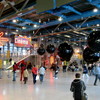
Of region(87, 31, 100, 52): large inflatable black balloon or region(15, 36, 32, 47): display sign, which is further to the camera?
region(15, 36, 32, 47): display sign

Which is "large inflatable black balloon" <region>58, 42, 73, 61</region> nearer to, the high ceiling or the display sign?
the high ceiling

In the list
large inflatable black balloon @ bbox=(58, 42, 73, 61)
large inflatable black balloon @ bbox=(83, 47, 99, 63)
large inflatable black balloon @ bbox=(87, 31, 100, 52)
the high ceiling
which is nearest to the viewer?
large inflatable black balloon @ bbox=(87, 31, 100, 52)

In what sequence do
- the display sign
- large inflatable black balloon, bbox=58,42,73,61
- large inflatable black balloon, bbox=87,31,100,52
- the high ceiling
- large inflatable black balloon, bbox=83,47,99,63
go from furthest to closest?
the display sign, the high ceiling, large inflatable black balloon, bbox=58,42,73,61, large inflatable black balloon, bbox=83,47,99,63, large inflatable black balloon, bbox=87,31,100,52

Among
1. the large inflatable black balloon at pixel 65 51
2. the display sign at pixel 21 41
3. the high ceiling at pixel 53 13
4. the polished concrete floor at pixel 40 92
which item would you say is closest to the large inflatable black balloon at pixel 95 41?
the high ceiling at pixel 53 13

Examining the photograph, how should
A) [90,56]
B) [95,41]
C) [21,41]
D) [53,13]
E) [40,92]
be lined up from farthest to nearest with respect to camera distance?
1. [21,41]
2. [53,13]
3. [40,92]
4. [90,56]
5. [95,41]

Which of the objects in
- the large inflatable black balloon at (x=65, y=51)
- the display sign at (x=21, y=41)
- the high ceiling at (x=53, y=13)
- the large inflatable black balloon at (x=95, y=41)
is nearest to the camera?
the large inflatable black balloon at (x=95, y=41)

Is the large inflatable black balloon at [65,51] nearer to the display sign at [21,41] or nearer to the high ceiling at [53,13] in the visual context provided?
the high ceiling at [53,13]

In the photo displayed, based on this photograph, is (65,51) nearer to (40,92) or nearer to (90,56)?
(90,56)

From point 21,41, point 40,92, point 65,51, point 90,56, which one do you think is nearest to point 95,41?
point 90,56

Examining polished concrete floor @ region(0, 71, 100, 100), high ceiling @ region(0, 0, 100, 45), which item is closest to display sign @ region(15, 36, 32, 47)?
high ceiling @ region(0, 0, 100, 45)

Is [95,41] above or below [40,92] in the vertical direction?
above

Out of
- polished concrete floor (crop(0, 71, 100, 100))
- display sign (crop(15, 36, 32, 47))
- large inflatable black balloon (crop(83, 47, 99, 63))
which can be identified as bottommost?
polished concrete floor (crop(0, 71, 100, 100))

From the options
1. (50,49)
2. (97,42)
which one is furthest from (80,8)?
(97,42)

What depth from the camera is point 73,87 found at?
449cm
